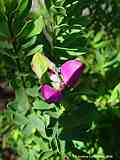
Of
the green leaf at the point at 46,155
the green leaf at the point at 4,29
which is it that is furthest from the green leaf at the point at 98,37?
the green leaf at the point at 4,29

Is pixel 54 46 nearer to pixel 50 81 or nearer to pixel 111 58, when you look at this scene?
pixel 50 81

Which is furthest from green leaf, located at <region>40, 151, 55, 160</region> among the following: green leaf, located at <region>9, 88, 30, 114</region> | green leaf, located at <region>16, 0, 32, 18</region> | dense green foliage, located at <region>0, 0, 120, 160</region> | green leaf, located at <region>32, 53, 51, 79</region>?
green leaf, located at <region>16, 0, 32, 18</region>

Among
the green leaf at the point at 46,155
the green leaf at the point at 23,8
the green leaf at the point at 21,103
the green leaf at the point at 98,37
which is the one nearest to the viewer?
the green leaf at the point at 23,8

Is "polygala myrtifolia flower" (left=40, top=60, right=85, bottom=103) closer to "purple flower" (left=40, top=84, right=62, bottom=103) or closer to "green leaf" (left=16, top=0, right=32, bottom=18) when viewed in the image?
"purple flower" (left=40, top=84, right=62, bottom=103)

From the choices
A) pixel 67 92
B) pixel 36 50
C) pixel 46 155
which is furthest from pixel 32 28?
pixel 46 155

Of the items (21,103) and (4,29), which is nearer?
(4,29)

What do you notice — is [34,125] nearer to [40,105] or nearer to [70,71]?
[40,105]

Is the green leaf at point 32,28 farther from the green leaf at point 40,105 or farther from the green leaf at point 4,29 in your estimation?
the green leaf at point 40,105
